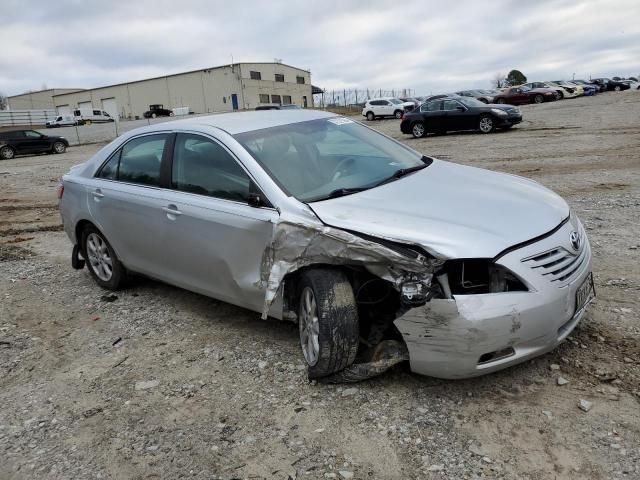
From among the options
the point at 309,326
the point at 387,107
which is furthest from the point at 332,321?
the point at 387,107

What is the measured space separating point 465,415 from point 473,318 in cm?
56

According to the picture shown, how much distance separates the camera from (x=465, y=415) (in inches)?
116

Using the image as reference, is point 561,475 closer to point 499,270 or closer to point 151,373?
point 499,270

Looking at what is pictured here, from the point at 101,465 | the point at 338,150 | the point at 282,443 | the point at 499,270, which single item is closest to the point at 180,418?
the point at 101,465

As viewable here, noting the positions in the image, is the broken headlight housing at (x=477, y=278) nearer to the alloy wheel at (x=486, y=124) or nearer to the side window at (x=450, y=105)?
the alloy wheel at (x=486, y=124)

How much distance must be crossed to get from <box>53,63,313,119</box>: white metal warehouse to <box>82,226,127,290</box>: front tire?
A: 60770mm

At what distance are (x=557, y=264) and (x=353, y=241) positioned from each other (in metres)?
1.12

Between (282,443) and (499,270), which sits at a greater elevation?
(499,270)

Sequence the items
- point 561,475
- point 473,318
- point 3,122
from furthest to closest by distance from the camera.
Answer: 1. point 3,122
2. point 473,318
3. point 561,475

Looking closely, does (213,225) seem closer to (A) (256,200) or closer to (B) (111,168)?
(A) (256,200)

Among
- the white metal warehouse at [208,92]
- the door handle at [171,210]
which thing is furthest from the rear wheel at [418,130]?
the white metal warehouse at [208,92]

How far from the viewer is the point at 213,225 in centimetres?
389

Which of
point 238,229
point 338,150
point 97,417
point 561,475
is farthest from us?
point 338,150

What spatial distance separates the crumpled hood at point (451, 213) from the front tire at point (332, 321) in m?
0.32
